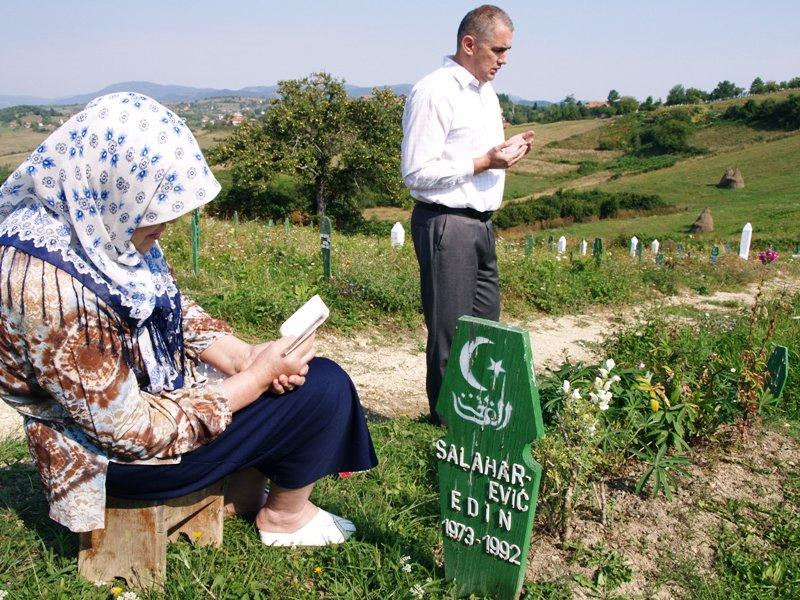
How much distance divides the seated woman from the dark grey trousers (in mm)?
1167

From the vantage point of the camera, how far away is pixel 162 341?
240 centimetres

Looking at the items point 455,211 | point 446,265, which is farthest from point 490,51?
point 446,265

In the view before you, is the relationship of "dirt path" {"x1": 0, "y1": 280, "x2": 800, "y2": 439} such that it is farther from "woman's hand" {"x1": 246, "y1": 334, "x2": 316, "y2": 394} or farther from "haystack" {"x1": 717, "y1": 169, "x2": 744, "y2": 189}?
"haystack" {"x1": 717, "y1": 169, "x2": 744, "y2": 189}

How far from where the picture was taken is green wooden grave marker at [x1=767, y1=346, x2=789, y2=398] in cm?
370

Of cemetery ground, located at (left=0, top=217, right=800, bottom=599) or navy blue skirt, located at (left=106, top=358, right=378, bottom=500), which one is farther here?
cemetery ground, located at (left=0, top=217, right=800, bottom=599)

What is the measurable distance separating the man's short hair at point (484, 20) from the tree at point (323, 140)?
89.8 ft

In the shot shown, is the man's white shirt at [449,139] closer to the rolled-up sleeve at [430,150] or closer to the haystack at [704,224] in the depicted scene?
the rolled-up sleeve at [430,150]

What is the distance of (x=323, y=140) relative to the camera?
105 feet

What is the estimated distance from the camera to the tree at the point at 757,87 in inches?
2452

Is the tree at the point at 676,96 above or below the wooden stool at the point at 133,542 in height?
above

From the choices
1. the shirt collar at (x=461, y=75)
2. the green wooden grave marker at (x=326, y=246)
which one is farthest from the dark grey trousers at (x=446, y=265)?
the green wooden grave marker at (x=326, y=246)

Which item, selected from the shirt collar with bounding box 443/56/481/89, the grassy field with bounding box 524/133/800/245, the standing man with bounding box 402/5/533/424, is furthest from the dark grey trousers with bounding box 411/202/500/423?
the grassy field with bounding box 524/133/800/245

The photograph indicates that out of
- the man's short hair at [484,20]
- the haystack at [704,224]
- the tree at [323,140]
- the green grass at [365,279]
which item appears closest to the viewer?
the man's short hair at [484,20]

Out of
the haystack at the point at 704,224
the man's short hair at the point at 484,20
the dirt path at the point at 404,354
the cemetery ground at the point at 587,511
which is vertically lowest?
the haystack at the point at 704,224
